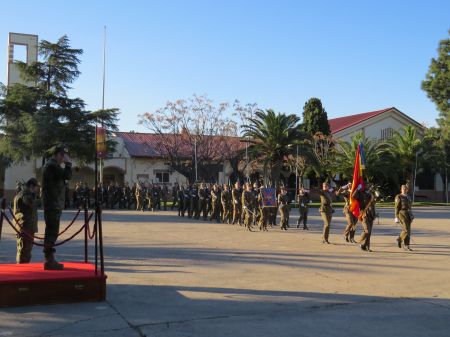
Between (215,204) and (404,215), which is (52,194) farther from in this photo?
(215,204)

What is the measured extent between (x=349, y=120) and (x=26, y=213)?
50.4 meters

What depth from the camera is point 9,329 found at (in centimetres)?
603

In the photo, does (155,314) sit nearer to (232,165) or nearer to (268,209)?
(268,209)

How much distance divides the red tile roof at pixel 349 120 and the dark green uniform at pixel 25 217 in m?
44.0

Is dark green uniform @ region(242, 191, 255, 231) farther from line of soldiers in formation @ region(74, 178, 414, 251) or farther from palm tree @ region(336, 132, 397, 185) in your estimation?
palm tree @ region(336, 132, 397, 185)

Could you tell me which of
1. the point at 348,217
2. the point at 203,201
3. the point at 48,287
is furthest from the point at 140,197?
the point at 48,287

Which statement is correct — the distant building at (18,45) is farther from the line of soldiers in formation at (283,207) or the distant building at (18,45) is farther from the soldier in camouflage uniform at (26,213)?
the soldier in camouflage uniform at (26,213)

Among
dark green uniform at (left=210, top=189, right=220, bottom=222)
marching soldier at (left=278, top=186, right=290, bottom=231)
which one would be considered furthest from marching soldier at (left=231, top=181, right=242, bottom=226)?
marching soldier at (left=278, top=186, right=290, bottom=231)

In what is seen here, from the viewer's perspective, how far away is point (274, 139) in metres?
35.0

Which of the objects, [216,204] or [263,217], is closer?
[263,217]

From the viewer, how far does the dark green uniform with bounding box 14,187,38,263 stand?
9562mm

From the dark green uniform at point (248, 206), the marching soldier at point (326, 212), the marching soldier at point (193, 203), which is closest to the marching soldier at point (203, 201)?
the marching soldier at point (193, 203)

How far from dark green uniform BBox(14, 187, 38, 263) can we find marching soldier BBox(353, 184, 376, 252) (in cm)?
832

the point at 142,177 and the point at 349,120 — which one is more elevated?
the point at 349,120
